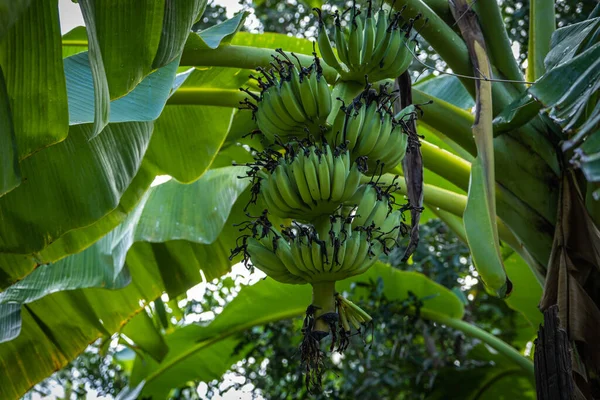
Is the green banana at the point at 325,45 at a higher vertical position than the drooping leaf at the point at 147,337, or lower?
higher

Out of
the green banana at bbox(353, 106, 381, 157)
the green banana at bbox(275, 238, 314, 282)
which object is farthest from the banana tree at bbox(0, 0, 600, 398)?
the green banana at bbox(275, 238, 314, 282)

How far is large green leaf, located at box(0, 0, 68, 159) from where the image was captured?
131 centimetres

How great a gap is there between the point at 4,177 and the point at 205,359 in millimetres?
1745

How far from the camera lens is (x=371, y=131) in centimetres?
126

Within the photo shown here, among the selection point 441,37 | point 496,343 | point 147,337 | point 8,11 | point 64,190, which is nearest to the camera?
point 8,11

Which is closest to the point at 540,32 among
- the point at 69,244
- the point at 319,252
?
the point at 319,252

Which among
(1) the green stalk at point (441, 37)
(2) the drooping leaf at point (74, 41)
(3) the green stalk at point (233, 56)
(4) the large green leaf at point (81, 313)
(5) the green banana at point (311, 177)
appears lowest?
(4) the large green leaf at point (81, 313)

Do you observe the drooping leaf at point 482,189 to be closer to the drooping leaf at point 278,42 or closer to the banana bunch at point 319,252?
the banana bunch at point 319,252

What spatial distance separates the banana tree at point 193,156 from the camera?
1305 millimetres

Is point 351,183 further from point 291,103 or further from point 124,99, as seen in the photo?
point 124,99

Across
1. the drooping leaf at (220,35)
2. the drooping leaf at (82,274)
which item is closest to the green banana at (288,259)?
the drooping leaf at (220,35)

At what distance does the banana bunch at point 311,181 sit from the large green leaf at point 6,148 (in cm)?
45

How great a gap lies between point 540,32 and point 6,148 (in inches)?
50.1

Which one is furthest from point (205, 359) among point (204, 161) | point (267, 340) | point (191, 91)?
point (191, 91)
